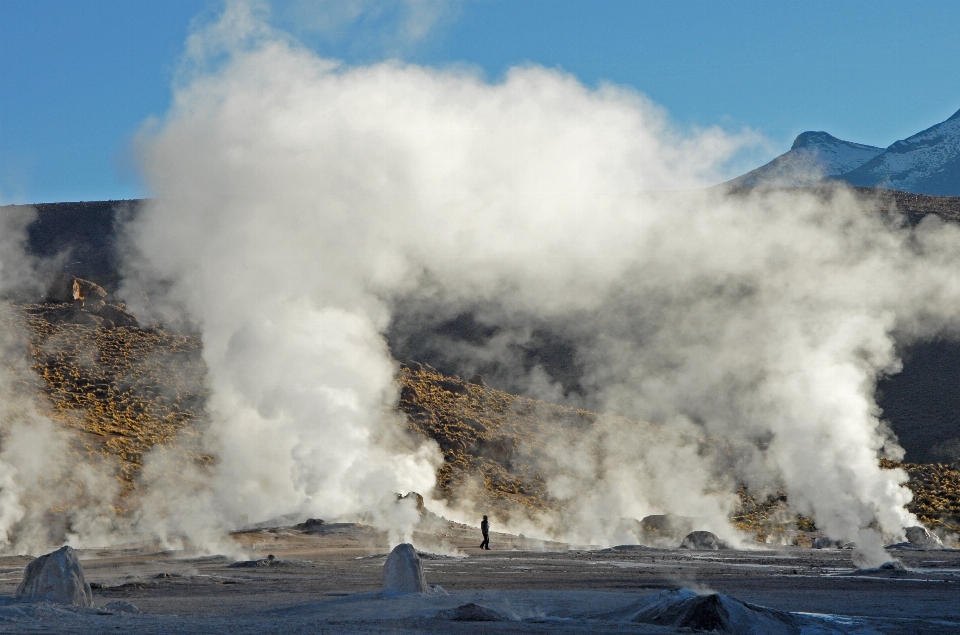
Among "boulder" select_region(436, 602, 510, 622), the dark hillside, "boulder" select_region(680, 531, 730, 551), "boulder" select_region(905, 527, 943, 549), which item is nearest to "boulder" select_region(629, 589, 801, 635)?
"boulder" select_region(436, 602, 510, 622)

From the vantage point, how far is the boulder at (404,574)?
15.6 meters

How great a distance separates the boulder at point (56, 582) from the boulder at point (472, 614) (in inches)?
202

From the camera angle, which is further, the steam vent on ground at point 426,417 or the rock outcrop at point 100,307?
the rock outcrop at point 100,307

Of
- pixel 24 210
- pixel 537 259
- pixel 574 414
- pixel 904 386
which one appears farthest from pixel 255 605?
pixel 24 210

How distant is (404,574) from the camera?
1569 cm

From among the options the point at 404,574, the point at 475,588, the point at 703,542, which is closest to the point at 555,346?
the point at 703,542

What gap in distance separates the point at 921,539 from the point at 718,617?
2562cm

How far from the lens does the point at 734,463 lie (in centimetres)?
5806

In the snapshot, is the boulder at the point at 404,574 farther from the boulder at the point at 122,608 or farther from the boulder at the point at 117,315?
the boulder at the point at 117,315

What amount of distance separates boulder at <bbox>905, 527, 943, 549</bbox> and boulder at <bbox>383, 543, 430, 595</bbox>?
23944 mm

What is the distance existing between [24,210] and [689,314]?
76678mm

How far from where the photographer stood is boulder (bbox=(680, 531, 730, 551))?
33.8m

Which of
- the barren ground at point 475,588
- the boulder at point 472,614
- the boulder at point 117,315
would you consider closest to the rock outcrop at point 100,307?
the boulder at point 117,315

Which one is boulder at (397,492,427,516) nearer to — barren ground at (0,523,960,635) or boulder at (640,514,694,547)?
barren ground at (0,523,960,635)
